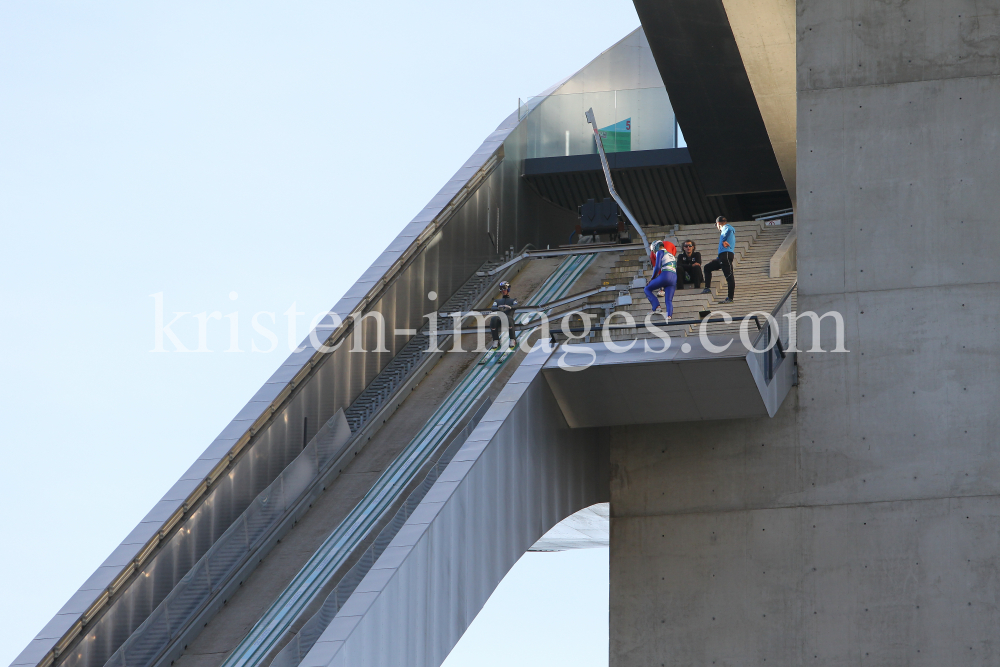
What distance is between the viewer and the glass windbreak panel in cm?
2825

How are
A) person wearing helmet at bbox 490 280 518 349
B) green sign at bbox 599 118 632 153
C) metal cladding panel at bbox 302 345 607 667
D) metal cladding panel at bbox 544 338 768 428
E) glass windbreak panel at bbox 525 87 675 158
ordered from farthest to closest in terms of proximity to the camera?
green sign at bbox 599 118 632 153, glass windbreak panel at bbox 525 87 675 158, person wearing helmet at bbox 490 280 518 349, metal cladding panel at bbox 544 338 768 428, metal cladding panel at bbox 302 345 607 667

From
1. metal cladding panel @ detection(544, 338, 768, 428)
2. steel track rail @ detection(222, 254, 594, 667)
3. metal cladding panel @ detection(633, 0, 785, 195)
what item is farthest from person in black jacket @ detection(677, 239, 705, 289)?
metal cladding panel @ detection(633, 0, 785, 195)

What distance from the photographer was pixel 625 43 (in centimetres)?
3111

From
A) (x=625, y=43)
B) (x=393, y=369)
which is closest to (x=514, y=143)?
(x=625, y=43)

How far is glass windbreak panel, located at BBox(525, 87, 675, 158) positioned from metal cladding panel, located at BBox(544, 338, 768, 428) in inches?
527

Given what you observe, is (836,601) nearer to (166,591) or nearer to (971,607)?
(971,607)

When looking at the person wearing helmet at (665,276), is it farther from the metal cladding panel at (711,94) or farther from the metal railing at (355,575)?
the metal cladding panel at (711,94)

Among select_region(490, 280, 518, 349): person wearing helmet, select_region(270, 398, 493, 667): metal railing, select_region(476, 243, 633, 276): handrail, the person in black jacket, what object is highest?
select_region(476, 243, 633, 276): handrail

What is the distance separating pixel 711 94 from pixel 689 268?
660 centimetres

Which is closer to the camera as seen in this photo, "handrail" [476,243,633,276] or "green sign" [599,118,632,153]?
"handrail" [476,243,633,276]

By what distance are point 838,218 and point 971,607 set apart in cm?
516

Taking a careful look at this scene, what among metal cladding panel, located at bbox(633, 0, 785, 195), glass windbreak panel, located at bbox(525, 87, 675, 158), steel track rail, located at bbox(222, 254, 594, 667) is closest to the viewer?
steel track rail, located at bbox(222, 254, 594, 667)

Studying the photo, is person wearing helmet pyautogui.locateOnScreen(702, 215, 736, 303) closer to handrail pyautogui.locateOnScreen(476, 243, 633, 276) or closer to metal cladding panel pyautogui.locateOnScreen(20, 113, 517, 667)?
metal cladding panel pyautogui.locateOnScreen(20, 113, 517, 667)

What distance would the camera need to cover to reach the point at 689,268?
1894 centimetres
